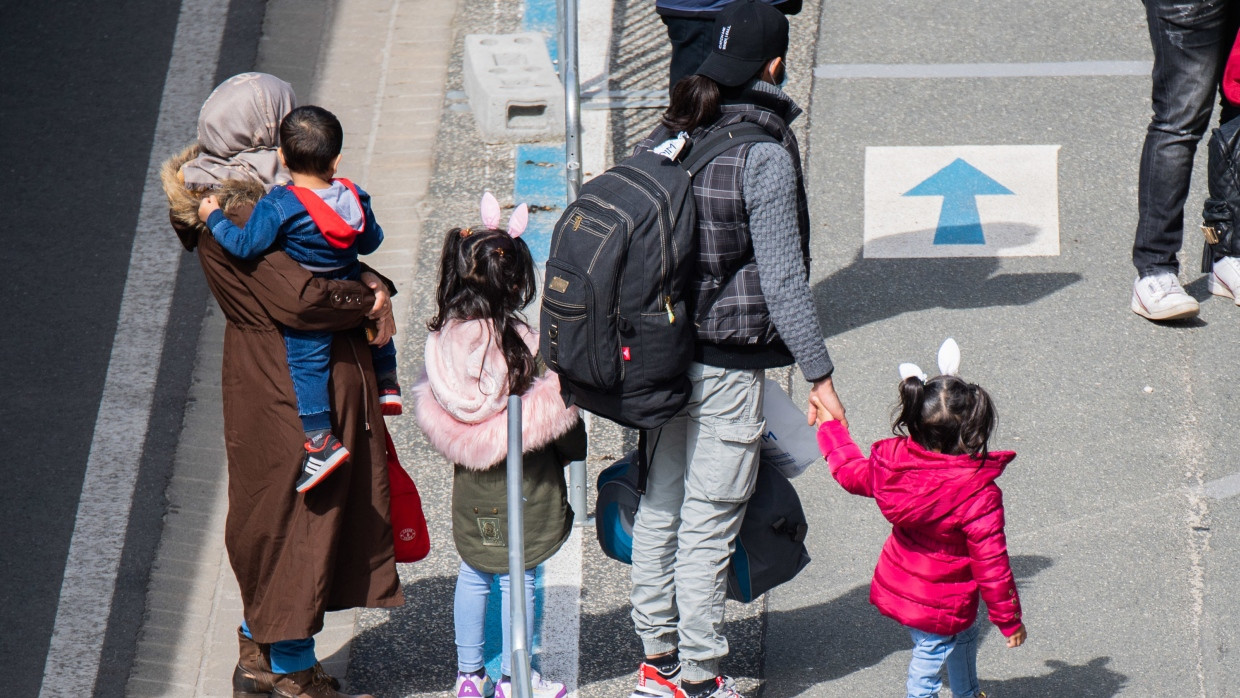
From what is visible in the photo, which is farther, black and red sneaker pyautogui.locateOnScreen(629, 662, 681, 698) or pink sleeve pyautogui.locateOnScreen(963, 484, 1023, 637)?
black and red sneaker pyautogui.locateOnScreen(629, 662, 681, 698)

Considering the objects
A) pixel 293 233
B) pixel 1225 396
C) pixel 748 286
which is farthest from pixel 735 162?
pixel 1225 396

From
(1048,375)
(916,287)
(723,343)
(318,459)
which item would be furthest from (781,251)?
(916,287)

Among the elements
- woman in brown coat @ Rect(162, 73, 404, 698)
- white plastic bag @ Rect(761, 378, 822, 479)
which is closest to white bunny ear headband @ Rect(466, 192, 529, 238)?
woman in brown coat @ Rect(162, 73, 404, 698)

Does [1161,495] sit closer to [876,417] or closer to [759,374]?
[876,417]

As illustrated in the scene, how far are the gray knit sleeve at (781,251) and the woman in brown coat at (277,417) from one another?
3.61 ft

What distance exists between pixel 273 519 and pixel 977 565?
6.48 ft

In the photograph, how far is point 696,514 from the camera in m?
3.87

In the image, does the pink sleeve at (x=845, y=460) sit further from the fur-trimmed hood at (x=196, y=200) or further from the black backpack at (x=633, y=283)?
the fur-trimmed hood at (x=196, y=200)

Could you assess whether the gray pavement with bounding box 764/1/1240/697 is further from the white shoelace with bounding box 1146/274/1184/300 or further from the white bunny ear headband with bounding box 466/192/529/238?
the white bunny ear headband with bounding box 466/192/529/238

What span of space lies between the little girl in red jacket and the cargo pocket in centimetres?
21

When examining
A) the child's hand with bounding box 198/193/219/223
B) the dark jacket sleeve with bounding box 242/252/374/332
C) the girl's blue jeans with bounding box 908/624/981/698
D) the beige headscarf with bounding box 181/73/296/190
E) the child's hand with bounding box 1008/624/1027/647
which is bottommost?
the girl's blue jeans with bounding box 908/624/981/698

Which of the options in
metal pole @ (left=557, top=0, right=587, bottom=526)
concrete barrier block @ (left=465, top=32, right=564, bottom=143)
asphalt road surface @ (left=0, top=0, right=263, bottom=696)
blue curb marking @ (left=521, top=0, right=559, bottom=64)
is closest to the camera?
metal pole @ (left=557, top=0, right=587, bottom=526)

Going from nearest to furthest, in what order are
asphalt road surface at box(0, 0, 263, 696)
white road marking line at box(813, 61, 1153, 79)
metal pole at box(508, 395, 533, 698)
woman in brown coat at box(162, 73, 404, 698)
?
metal pole at box(508, 395, 533, 698) < woman in brown coat at box(162, 73, 404, 698) < asphalt road surface at box(0, 0, 263, 696) < white road marking line at box(813, 61, 1153, 79)

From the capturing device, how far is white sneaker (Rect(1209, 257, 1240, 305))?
5703 mm
